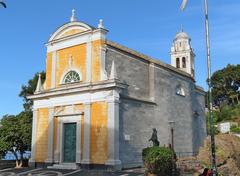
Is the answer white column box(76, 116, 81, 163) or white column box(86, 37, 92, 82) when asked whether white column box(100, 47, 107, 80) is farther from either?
white column box(76, 116, 81, 163)

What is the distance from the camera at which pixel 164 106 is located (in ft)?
86.8

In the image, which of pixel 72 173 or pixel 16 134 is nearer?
pixel 72 173

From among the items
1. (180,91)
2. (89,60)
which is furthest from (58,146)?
(180,91)

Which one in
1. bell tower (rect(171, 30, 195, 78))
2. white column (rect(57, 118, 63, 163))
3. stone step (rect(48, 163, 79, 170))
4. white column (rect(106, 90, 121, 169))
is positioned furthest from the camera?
bell tower (rect(171, 30, 195, 78))

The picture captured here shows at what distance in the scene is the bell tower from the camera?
1469 inches

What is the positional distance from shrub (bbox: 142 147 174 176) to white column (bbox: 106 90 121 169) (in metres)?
A: 3.07

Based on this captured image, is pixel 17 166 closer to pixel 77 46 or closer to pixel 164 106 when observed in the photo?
pixel 77 46

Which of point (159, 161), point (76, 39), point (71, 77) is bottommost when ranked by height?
point (159, 161)

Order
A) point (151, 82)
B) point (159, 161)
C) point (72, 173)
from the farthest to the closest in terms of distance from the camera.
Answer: point (151, 82), point (72, 173), point (159, 161)

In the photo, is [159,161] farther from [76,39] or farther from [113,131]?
[76,39]

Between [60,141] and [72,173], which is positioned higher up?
[60,141]

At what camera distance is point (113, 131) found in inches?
805

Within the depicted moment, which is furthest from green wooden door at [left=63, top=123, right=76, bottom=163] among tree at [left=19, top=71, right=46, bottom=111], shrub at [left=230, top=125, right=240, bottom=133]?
shrub at [left=230, top=125, right=240, bottom=133]

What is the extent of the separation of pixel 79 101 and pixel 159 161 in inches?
296
